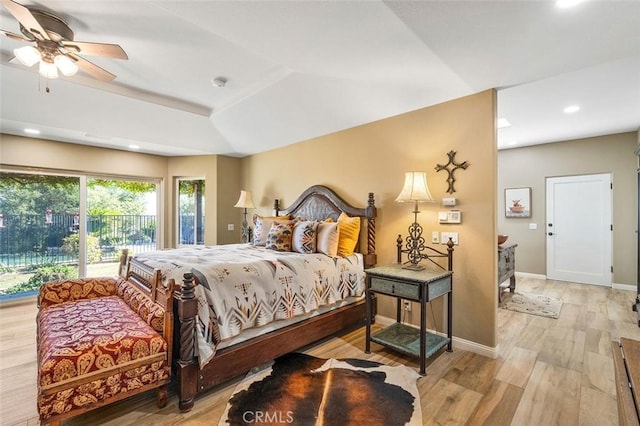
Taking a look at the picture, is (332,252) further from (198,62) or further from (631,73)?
(631,73)

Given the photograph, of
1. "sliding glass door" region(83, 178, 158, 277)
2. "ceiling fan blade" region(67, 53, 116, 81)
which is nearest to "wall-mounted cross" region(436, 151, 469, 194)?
"ceiling fan blade" region(67, 53, 116, 81)

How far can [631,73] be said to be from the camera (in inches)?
113

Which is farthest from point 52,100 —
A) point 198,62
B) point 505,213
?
point 505,213

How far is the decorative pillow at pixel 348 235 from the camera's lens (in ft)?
11.4

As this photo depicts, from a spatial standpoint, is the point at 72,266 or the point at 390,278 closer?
the point at 390,278

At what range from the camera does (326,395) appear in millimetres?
2105

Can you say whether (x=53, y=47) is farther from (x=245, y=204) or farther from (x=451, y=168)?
(x=451, y=168)

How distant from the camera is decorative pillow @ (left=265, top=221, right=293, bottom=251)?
11.7 ft

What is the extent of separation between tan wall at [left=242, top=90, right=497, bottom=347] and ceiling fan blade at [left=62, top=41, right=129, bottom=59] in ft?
8.40

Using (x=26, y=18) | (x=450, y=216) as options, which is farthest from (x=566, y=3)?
(x=26, y=18)

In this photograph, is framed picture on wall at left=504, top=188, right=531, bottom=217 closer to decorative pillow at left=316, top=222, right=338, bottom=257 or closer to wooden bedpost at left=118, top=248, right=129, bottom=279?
decorative pillow at left=316, top=222, right=338, bottom=257

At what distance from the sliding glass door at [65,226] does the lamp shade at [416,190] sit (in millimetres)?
5063

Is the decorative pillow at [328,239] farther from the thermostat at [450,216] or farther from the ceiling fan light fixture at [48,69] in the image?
the ceiling fan light fixture at [48,69]

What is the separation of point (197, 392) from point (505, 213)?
21.3ft
